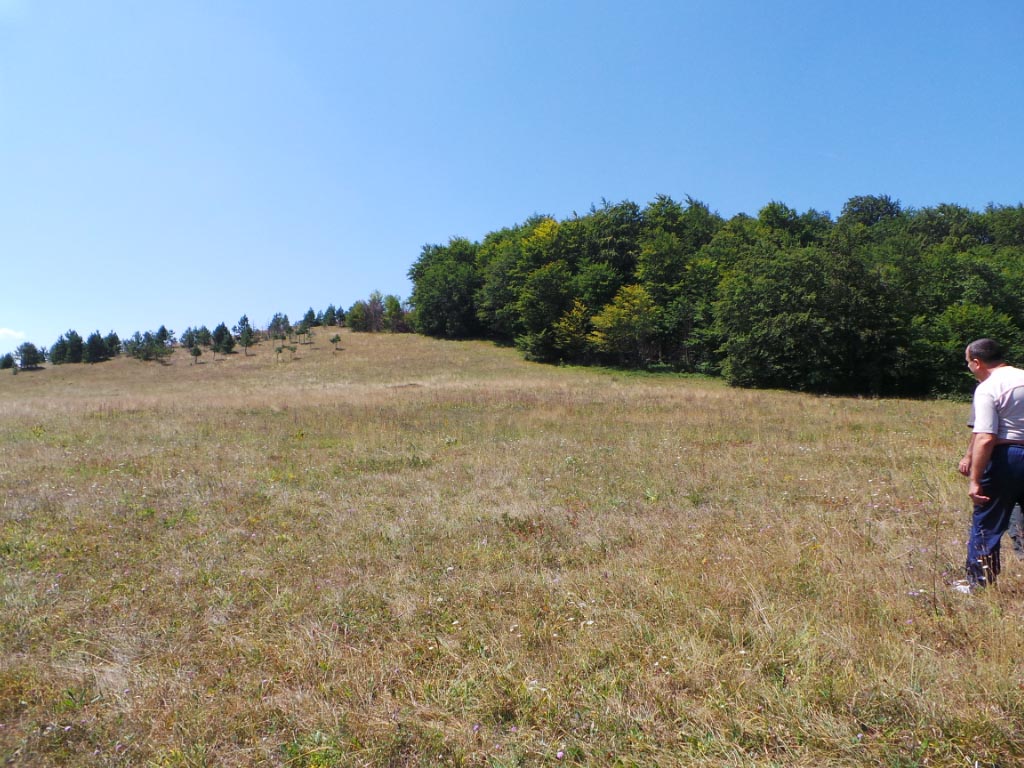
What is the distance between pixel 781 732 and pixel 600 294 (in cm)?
5284

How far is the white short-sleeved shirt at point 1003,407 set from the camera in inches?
151

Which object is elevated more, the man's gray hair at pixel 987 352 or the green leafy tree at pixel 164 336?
the green leafy tree at pixel 164 336

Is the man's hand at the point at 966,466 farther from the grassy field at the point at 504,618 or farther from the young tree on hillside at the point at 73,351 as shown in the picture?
the young tree on hillside at the point at 73,351

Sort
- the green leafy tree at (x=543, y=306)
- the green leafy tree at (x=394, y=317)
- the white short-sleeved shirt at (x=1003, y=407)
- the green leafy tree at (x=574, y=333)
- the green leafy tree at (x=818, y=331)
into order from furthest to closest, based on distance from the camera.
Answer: the green leafy tree at (x=394, y=317) < the green leafy tree at (x=543, y=306) < the green leafy tree at (x=574, y=333) < the green leafy tree at (x=818, y=331) < the white short-sleeved shirt at (x=1003, y=407)

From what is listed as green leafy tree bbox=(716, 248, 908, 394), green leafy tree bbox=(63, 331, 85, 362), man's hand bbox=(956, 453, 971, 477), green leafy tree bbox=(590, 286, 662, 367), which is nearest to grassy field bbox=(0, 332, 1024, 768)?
man's hand bbox=(956, 453, 971, 477)

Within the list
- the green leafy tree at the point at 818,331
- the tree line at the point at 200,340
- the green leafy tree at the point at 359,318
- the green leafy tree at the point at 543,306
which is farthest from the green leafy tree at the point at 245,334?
the green leafy tree at the point at 818,331

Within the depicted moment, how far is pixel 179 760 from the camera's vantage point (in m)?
2.65

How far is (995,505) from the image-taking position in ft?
13.0

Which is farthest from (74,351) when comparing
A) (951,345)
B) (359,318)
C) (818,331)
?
(951,345)

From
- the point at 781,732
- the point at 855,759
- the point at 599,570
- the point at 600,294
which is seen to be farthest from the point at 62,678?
the point at 600,294

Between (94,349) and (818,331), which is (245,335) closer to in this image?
(94,349)

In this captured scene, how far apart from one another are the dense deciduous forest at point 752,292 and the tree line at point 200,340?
243 inches

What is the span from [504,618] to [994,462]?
12.9 ft

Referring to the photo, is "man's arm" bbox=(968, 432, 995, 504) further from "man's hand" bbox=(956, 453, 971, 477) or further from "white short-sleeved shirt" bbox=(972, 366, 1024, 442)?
"man's hand" bbox=(956, 453, 971, 477)
